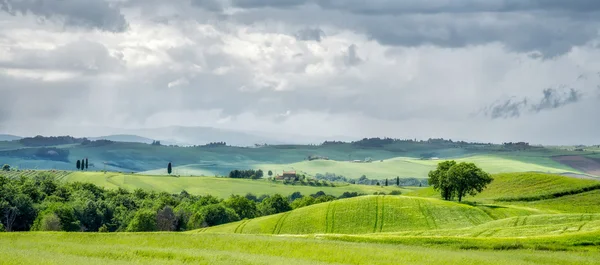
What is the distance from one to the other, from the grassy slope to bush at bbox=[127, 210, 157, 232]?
231 feet

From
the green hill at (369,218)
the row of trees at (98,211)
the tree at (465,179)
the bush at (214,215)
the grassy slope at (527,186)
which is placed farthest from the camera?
the grassy slope at (527,186)

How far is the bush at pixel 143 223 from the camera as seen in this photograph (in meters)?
142

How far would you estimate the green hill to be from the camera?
363 ft

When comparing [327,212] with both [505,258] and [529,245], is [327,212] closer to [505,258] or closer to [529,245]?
[529,245]

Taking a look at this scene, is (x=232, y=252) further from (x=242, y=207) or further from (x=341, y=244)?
(x=242, y=207)

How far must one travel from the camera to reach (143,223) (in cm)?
14288

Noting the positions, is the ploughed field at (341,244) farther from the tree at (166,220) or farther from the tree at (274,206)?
the tree at (274,206)

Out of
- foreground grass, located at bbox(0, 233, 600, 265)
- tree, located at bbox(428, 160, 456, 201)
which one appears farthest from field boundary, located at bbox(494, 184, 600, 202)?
foreground grass, located at bbox(0, 233, 600, 265)

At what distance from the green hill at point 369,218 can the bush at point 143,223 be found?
88.2 ft

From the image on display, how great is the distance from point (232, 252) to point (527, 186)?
13199 centimetres

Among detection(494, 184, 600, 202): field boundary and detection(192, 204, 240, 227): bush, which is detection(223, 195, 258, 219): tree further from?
detection(494, 184, 600, 202): field boundary

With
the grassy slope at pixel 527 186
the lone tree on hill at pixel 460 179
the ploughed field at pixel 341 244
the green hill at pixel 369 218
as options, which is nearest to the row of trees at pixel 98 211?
the green hill at pixel 369 218

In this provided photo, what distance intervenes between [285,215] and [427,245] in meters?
59.7

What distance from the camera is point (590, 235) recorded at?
228 feet
